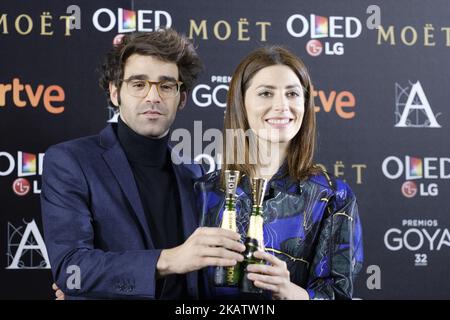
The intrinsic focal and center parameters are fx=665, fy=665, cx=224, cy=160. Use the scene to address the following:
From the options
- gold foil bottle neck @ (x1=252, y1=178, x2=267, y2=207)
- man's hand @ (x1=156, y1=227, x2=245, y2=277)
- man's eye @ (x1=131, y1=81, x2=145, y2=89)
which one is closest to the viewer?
man's hand @ (x1=156, y1=227, x2=245, y2=277)

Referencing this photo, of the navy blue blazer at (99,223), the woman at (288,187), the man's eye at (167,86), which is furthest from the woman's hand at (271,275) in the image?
the man's eye at (167,86)

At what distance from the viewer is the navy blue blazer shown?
1.94m

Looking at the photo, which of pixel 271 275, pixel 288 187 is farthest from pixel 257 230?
pixel 288 187

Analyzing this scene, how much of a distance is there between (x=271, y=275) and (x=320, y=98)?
1.50 m

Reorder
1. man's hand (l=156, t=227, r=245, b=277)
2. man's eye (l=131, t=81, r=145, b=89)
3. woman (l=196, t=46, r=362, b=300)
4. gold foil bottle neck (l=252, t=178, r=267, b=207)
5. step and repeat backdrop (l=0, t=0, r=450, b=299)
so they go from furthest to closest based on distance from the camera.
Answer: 1. step and repeat backdrop (l=0, t=0, r=450, b=299)
2. man's eye (l=131, t=81, r=145, b=89)
3. woman (l=196, t=46, r=362, b=300)
4. gold foil bottle neck (l=252, t=178, r=267, b=207)
5. man's hand (l=156, t=227, r=245, b=277)

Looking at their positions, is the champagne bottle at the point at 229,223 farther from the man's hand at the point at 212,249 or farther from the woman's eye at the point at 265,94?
the woman's eye at the point at 265,94

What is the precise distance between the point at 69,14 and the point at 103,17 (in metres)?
0.15

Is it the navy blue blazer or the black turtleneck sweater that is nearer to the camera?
the navy blue blazer

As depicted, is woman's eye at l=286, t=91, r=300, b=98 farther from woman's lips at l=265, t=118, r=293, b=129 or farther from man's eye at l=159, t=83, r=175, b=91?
man's eye at l=159, t=83, r=175, b=91

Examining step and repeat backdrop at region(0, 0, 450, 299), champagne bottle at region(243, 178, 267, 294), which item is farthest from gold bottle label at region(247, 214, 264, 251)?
step and repeat backdrop at region(0, 0, 450, 299)

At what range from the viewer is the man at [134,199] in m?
1.93

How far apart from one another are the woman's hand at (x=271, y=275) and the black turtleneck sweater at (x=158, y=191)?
37cm
